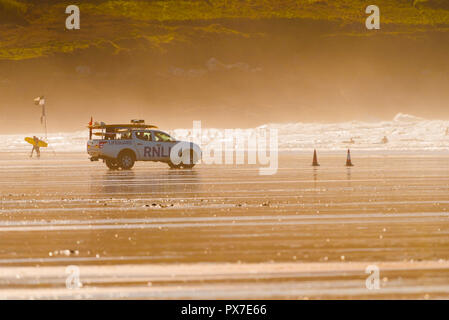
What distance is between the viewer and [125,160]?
108 ft

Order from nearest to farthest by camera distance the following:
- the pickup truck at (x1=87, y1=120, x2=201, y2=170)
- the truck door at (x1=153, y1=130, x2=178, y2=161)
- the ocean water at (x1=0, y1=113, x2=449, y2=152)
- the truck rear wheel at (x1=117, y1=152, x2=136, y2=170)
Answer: the pickup truck at (x1=87, y1=120, x2=201, y2=170) < the truck rear wheel at (x1=117, y1=152, x2=136, y2=170) < the truck door at (x1=153, y1=130, x2=178, y2=161) < the ocean water at (x1=0, y1=113, x2=449, y2=152)

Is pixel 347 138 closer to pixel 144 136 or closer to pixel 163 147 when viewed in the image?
pixel 163 147

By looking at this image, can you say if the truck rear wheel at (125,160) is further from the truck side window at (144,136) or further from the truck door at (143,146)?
the truck side window at (144,136)

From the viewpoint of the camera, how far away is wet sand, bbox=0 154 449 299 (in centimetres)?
733

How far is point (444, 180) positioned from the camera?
23188mm

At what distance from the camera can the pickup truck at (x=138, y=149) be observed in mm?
32719

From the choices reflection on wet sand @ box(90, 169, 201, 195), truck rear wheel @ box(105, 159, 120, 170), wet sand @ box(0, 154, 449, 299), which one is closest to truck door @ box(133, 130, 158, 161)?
truck rear wheel @ box(105, 159, 120, 170)

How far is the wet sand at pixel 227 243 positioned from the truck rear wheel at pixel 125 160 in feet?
45.1

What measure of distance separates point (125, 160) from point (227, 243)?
23.2 meters

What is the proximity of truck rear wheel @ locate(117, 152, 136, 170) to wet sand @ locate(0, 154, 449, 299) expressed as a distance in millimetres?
13750

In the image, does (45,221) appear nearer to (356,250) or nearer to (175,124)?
(356,250)

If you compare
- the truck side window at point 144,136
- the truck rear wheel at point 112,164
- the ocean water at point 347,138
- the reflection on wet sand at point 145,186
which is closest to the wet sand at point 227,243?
the reflection on wet sand at point 145,186

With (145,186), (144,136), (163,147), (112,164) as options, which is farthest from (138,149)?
(145,186)

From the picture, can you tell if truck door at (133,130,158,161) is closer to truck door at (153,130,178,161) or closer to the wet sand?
truck door at (153,130,178,161)
